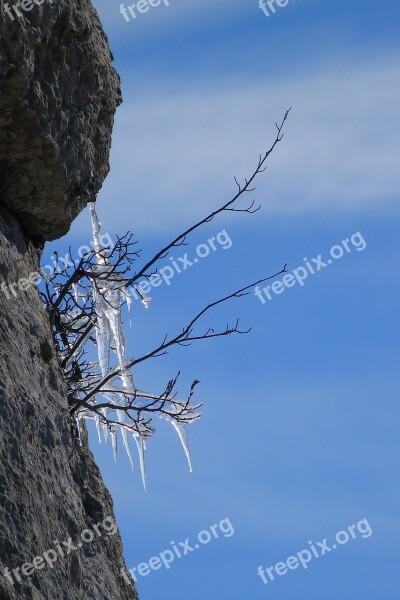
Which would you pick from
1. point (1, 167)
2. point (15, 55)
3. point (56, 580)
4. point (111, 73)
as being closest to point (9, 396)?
point (56, 580)

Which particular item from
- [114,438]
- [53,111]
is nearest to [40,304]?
[53,111]

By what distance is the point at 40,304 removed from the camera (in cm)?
543

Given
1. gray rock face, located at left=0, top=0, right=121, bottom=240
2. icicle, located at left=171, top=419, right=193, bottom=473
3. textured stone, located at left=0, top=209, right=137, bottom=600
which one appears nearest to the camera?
textured stone, located at left=0, top=209, right=137, bottom=600

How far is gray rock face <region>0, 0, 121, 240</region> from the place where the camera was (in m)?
4.70

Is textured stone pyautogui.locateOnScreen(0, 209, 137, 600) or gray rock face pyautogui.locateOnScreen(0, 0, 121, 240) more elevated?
gray rock face pyautogui.locateOnScreen(0, 0, 121, 240)

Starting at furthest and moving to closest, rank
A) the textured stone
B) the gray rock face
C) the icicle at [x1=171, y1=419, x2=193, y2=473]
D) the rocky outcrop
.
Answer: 1. the icicle at [x1=171, y1=419, x2=193, y2=473]
2. the gray rock face
3. the rocky outcrop
4. the textured stone

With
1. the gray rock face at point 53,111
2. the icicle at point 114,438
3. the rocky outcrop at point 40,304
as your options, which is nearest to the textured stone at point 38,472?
the rocky outcrop at point 40,304

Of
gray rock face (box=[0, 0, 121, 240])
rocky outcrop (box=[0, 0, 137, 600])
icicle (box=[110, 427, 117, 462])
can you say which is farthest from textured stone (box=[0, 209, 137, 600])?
icicle (box=[110, 427, 117, 462])

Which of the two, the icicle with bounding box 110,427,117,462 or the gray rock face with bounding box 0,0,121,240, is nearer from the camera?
the gray rock face with bounding box 0,0,121,240

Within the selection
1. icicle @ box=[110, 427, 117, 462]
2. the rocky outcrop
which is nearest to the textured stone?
the rocky outcrop

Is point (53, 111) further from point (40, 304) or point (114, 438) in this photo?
point (114, 438)

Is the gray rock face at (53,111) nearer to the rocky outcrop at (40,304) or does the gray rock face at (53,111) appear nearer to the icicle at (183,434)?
the rocky outcrop at (40,304)

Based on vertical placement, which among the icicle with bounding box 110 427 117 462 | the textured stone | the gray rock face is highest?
the gray rock face

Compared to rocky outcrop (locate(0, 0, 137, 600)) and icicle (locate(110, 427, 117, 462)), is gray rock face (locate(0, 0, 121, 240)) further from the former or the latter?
icicle (locate(110, 427, 117, 462))
